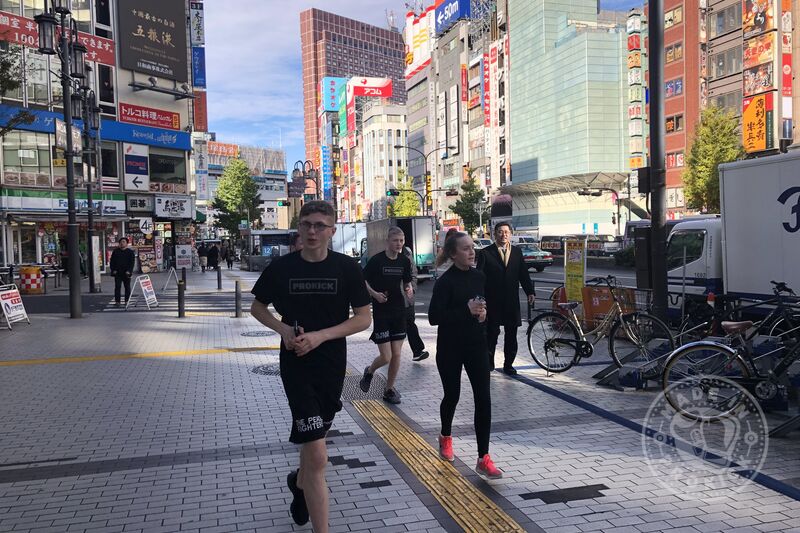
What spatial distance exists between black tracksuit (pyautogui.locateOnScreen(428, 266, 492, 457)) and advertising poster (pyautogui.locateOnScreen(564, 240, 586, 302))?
6572 mm

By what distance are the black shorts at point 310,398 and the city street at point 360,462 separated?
84cm

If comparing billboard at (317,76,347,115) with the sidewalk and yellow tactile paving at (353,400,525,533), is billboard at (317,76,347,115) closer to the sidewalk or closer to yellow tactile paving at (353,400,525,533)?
the sidewalk

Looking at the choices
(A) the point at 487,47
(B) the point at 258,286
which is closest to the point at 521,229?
(A) the point at 487,47

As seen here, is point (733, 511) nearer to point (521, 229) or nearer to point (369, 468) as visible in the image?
point (369, 468)

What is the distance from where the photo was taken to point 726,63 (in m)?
48.1

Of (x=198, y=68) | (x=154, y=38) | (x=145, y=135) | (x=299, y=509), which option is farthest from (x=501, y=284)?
(x=198, y=68)

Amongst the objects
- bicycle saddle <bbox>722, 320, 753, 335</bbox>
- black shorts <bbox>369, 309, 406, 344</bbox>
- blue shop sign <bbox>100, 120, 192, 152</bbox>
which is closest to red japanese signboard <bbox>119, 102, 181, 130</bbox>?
blue shop sign <bbox>100, 120, 192, 152</bbox>

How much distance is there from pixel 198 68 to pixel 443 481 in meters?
49.4

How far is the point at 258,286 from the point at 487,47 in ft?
280

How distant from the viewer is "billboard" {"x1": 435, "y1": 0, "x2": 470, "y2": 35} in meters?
91.1

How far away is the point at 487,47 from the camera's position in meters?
83.2

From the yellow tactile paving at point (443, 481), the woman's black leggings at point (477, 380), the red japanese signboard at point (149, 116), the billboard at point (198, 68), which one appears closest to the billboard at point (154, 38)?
the red japanese signboard at point (149, 116)

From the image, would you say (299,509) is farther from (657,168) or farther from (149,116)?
(149,116)

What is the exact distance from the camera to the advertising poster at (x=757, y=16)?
132 ft
